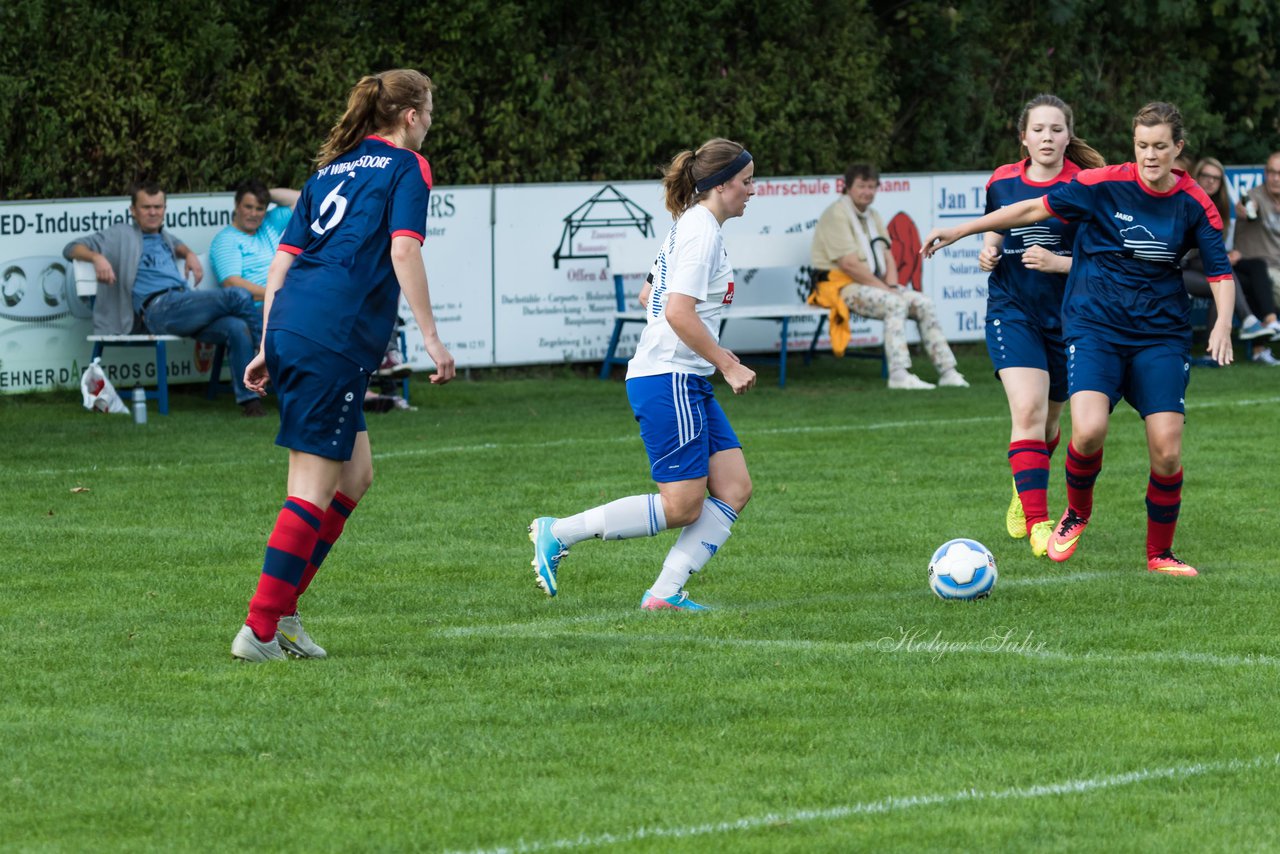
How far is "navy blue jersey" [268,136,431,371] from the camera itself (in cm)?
654

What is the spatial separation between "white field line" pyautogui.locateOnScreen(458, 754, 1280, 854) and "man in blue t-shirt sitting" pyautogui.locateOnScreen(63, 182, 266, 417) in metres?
10.7

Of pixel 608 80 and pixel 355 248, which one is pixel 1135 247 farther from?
pixel 608 80

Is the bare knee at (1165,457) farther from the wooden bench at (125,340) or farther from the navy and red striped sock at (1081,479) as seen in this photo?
the wooden bench at (125,340)

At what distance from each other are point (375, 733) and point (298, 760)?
0.32 metres

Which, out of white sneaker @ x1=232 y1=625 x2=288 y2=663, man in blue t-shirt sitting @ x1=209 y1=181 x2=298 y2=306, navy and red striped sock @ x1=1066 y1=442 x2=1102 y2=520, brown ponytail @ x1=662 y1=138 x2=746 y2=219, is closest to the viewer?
white sneaker @ x1=232 y1=625 x2=288 y2=663

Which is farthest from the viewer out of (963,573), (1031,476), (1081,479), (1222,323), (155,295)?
(155,295)

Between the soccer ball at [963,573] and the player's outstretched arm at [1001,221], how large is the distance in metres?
1.41

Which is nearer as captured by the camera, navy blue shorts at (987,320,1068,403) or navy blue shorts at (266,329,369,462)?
navy blue shorts at (266,329,369,462)

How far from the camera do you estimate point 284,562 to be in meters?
6.59

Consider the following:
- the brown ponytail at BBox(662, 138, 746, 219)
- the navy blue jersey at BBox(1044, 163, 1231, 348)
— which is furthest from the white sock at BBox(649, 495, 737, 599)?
the navy blue jersey at BBox(1044, 163, 1231, 348)

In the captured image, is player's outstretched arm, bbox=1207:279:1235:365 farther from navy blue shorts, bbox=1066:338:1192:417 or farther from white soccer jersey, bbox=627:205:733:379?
white soccer jersey, bbox=627:205:733:379

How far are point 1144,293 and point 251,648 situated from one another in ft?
13.2

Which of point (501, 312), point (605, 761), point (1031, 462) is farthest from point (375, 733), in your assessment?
point (501, 312)

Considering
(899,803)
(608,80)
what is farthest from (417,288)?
(608,80)
